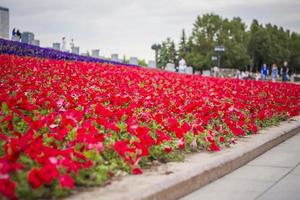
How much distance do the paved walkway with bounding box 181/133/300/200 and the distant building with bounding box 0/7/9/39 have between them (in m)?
23.8

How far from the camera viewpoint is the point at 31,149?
4105mm

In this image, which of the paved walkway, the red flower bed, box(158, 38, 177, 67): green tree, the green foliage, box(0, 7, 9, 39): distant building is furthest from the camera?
box(158, 38, 177, 67): green tree

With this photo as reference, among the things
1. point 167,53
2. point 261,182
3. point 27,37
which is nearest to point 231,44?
point 167,53

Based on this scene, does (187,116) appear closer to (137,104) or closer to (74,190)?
(137,104)

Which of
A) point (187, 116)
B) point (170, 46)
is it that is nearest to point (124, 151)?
point (187, 116)

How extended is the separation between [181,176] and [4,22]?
26.1 meters

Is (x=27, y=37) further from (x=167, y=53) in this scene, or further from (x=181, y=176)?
(x=167, y=53)

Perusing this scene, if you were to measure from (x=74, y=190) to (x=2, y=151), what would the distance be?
1.10 metres

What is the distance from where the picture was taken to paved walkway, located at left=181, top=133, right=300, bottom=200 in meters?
4.91

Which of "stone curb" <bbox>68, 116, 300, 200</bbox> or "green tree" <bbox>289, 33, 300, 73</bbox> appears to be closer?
"stone curb" <bbox>68, 116, 300, 200</bbox>

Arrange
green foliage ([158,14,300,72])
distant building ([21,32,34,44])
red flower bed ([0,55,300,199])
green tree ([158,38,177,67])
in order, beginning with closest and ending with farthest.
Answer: red flower bed ([0,55,300,199]), distant building ([21,32,34,44]), green foliage ([158,14,300,72]), green tree ([158,38,177,67])

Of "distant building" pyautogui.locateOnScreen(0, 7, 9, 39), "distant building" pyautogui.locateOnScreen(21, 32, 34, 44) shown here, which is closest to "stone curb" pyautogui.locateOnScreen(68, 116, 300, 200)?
"distant building" pyautogui.locateOnScreen(0, 7, 9, 39)

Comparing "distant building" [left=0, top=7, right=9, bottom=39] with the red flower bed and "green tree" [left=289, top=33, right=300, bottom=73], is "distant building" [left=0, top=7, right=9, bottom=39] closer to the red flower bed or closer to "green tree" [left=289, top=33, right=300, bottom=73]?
the red flower bed

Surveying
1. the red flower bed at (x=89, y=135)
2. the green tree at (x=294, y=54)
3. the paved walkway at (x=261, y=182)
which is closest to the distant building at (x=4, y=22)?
the red flower bed at (x=89, y=135)
